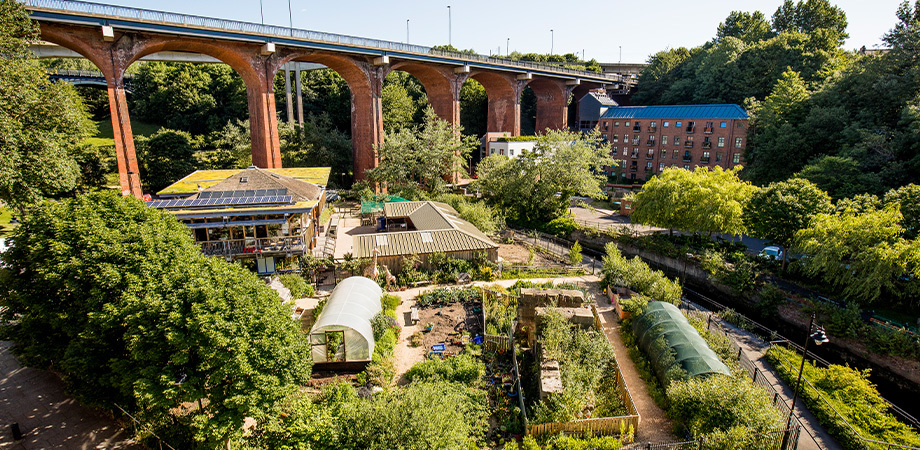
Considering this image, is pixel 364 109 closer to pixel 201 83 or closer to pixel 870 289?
pixel 201 83

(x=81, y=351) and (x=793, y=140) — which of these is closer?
(x=81, y=351)

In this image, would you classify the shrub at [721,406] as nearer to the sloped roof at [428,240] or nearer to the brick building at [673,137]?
the sloped roof at [428,240]

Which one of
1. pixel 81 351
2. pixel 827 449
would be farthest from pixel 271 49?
pixel 827 449

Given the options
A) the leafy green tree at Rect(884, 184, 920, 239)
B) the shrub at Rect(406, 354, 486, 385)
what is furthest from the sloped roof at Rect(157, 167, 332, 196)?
the leafy green tree at Rect(884, 184, 920, 239)

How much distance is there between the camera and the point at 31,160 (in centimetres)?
2161

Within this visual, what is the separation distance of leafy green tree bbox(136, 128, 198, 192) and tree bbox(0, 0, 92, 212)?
2174cm

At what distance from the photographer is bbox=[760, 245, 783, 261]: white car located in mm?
26312

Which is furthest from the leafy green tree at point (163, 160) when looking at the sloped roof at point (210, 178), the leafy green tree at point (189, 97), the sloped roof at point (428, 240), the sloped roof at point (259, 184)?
the sloped roof at point (428, 240)

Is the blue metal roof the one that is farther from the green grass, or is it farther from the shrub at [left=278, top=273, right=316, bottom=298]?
the green grass

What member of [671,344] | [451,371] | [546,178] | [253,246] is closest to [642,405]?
[671,344]

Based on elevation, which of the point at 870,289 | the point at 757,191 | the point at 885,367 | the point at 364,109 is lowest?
the point at 885,367

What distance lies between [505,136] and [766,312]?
1291 inches

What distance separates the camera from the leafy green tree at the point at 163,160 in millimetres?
44375

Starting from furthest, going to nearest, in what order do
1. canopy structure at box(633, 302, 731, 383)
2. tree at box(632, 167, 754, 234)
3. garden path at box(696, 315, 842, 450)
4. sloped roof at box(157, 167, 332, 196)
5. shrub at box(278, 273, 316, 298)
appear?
tree at box(632, 167, 754, 234) < sloped roof at box(157, 167, 332, 196) < shrub at box(278, 273, 316, 298) < canopy structure at box(633, 302, 731, 383) < garden path at box(696, 315, 842, 450)
